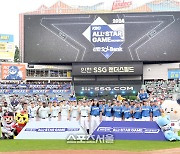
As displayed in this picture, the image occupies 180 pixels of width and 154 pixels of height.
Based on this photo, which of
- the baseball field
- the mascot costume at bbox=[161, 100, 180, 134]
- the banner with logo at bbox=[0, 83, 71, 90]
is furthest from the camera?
the banner with logo at bbox=[0, 83, 71, 90]

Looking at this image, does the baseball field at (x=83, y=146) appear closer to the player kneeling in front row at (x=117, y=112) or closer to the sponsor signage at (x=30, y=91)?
the player kneeling in front row at (x=117, y=112)

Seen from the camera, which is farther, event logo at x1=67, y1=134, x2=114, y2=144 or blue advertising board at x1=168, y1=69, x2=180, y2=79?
blue advertising board at x1=168, y1=69, x2=180, y2=79

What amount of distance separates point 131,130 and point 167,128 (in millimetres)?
1350

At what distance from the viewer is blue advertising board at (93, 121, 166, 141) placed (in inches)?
546

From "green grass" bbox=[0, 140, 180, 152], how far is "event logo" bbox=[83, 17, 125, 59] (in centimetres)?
3154

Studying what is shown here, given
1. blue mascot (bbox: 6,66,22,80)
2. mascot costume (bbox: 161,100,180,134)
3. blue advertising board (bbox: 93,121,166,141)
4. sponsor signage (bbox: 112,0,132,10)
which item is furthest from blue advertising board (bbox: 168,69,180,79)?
blue advertising board (bbox: 93,121,166,141)

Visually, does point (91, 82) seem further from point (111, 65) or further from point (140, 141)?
point (140, 141)

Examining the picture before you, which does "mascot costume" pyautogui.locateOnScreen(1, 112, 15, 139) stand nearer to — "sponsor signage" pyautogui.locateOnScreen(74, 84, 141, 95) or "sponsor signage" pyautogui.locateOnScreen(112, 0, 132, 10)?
"sponsor signage" pyautogui.locateOnScreen(74, 84, 141, 95)

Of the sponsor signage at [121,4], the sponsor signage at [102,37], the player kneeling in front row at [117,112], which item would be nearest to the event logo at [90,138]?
the player kneeling in front row at [117,112]

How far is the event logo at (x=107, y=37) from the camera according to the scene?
146 ft

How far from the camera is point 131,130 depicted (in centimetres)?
1404

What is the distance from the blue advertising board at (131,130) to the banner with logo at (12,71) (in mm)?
37982

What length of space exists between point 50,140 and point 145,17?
33.0m

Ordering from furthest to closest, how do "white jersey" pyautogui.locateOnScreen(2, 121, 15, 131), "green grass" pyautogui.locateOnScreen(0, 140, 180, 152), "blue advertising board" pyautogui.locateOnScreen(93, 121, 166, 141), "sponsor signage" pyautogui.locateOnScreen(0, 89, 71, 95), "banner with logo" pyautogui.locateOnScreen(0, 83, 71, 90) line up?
"banner with logo" pyautogui.locateOnScreen(0, 83, 71, 90)
"sponsor signage" pyautogui.locateOnScreen(0, 89, 71, 95)
"white jersey" pyautogui.locateOnScreen(2, 121, 15, 131)
"blue advertising board" pyautogui.locateOnScreen(93, 121, 166, 141)
"green grass" pyautogui.locateOnScreen(0, 140, 180, 152)
